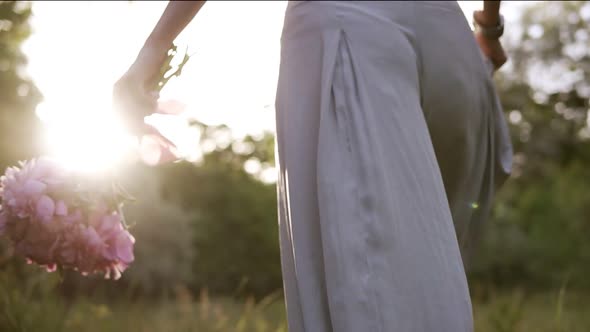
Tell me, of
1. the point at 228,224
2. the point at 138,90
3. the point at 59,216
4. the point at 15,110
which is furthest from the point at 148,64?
the point at 228,224

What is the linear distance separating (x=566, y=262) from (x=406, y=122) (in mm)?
11960

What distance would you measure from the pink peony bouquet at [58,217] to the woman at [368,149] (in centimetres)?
35

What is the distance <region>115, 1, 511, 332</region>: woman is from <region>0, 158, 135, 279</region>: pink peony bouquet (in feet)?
1.16

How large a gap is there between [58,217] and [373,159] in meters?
0.85

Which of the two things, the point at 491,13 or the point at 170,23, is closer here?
the point at 170,23

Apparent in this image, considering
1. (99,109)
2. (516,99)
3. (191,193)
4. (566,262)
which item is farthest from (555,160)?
(99,109)

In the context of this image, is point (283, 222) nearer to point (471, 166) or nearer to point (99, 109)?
point (471, 166)

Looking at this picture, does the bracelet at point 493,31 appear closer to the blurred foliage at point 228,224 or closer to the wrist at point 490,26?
the wrist at point 490,26

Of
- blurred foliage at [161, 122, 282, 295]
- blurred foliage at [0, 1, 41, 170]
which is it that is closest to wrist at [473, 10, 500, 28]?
blurred foliage at [0, 1, 41, 170]

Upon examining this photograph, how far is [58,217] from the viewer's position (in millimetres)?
1842

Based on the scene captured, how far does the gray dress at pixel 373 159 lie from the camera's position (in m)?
1.44

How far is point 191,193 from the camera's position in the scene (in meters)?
13.3

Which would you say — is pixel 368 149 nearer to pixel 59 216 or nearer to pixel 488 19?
pixel 59 216

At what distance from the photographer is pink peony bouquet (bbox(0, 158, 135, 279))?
5.97 feet
